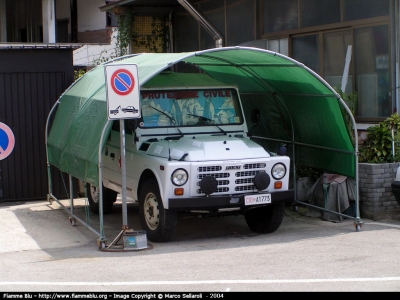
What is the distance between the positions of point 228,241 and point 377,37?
15.8 feet

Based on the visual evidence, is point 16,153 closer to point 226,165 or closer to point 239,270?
point 226,165

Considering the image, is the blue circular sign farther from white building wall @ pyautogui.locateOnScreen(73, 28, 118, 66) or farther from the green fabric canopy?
white building wall @ pyautogui.locateOnScreen(73, 28, 118, 66)

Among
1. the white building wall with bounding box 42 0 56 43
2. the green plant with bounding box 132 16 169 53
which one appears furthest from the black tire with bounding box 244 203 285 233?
the green plant with bounding box 132 16 169 53

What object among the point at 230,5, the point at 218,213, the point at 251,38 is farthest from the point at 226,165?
the point at 230,5

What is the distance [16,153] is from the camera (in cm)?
1330

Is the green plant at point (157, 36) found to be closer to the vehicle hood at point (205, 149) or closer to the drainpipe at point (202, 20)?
the drainpipe at point (202, 20)

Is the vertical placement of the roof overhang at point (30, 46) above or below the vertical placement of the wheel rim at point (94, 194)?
above

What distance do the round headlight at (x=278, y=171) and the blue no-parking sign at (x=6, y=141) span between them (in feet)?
18.6

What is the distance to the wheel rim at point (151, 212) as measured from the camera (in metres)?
9.65

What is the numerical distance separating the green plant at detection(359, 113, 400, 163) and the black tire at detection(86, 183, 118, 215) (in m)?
4.28

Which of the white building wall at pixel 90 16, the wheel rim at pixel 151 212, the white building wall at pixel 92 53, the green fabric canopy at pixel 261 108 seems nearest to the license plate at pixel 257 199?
the wheel rim at pixel 151 212

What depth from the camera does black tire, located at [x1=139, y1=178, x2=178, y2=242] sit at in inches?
371

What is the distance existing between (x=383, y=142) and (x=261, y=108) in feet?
7.75

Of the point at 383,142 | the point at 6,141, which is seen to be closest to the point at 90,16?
the point at 6,141
